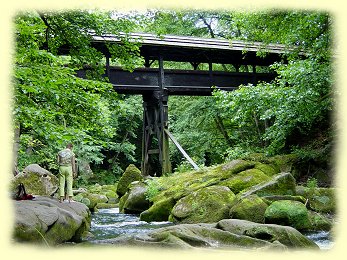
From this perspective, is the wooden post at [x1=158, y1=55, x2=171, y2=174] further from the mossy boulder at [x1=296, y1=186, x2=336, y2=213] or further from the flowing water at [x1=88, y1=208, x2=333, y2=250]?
the mossy boulder at [x1=296, y1=186, x2=336, y2=213]

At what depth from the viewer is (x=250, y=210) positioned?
8.38m

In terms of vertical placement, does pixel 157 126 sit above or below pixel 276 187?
above

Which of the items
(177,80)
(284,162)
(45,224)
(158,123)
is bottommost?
(45,224)

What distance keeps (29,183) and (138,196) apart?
3300mm

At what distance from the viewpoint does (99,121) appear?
24.5ft

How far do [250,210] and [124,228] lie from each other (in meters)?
2.88

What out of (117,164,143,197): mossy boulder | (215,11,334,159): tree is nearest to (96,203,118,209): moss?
(117,164,143,197): mossy boulder

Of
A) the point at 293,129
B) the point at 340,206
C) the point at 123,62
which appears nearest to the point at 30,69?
the point at 123,62

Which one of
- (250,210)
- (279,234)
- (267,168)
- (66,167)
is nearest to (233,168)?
(267,168)

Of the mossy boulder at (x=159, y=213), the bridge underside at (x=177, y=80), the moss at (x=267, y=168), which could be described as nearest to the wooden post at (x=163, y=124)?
the bridge underside at (x=177, y=80)

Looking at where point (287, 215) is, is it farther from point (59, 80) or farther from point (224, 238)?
point (59, 80)

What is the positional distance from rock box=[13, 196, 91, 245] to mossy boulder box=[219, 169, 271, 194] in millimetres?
4185

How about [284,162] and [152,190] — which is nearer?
[152,190]

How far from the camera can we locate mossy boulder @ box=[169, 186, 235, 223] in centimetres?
882
